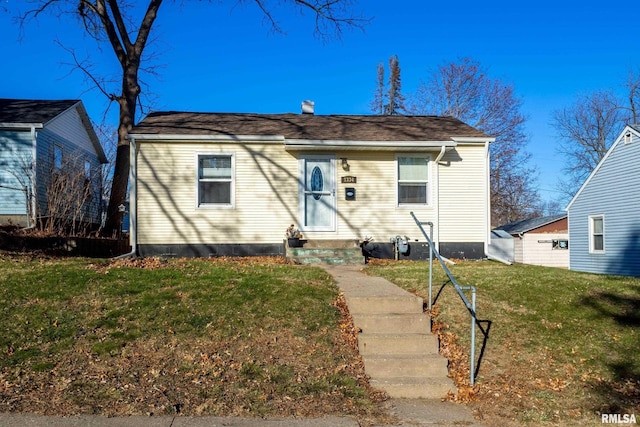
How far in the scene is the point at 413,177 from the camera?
13.8m

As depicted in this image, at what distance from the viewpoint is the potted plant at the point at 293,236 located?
1284cm

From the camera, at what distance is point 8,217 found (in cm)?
1820

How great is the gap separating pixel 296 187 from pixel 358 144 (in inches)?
74.4

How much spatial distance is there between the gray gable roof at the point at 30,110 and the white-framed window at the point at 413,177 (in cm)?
1295

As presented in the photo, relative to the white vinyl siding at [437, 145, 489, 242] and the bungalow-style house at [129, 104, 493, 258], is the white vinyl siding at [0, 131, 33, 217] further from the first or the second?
the white vinyl siding at [437, 145, 489, 242]

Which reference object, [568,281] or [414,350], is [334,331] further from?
[568,281]

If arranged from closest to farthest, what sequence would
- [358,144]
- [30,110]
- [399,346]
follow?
[399,346], [358,144], [30,110]

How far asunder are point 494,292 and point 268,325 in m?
3.75

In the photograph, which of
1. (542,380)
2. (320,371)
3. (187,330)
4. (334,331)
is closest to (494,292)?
(542,380)

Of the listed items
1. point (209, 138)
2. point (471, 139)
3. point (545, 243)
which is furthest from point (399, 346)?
point (545, 243)

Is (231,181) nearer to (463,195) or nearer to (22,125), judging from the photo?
(463,195)

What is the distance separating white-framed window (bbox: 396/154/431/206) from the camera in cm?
1377

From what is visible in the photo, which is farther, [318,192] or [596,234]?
[596,234]

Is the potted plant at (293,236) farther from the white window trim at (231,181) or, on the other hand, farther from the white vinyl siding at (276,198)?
the white window trim at (231,181)
